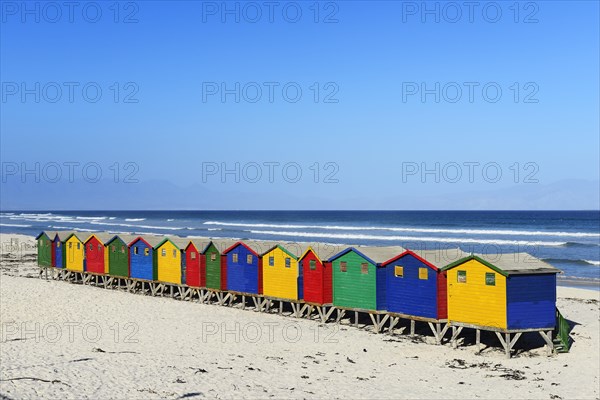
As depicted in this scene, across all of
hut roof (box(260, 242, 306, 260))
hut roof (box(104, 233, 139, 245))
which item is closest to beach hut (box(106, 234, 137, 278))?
hut roof (box(104, 233, 139, 245))

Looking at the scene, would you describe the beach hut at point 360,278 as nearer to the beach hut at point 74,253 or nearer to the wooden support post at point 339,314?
the wooden support post at point 339,314

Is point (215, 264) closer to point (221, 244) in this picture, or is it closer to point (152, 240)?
point (221, 244)

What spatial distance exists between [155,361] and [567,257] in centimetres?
5388

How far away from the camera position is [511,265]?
24719 millimetres

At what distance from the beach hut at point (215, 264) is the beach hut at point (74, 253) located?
12555 millimetres

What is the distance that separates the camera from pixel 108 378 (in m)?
19.3

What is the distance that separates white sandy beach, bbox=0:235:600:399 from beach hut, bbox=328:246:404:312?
1.21 meters

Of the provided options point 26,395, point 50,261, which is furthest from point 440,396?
point 50,261

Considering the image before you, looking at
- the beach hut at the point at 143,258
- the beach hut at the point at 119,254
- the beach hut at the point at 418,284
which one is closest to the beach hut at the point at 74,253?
the beach hut at the point at 119,254

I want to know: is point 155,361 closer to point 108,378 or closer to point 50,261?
point 108,378

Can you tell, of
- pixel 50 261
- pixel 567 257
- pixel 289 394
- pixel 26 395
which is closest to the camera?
pixel 26 395

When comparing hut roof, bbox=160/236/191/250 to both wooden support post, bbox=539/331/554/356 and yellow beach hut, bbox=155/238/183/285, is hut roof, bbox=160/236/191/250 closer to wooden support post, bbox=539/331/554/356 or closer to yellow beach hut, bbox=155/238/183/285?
yellow beach hut, bbox=155/238/183/285

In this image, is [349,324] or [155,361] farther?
[349,324]

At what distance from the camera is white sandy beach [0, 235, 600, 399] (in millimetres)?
19078
